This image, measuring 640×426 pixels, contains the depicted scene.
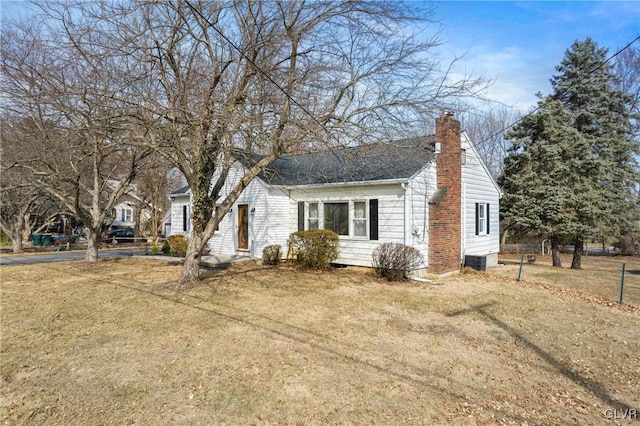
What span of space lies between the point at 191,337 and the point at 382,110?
19.8ft

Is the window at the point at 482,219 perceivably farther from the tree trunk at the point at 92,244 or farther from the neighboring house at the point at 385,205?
the tree trunk at the point at 92,244

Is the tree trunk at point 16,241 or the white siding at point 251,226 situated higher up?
the white siding at point 251,226

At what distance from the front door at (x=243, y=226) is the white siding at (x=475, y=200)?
7.95 meters

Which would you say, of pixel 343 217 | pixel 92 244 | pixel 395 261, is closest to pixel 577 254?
pixel 395 261

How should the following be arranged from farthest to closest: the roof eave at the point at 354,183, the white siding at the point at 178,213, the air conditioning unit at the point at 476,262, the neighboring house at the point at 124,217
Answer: the neighboring house at the point at 124,217 < the white siding at the point at 178,213 < the air conditioning unit at the point at 476,262 < the roof eave at the point at 354,183

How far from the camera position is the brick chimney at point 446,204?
11.6 metres

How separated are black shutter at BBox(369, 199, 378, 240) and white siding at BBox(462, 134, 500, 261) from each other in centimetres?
330

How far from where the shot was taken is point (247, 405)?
3.65 metres

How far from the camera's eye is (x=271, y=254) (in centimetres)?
1290

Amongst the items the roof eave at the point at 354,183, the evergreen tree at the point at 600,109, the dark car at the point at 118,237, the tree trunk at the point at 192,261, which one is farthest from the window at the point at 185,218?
the evergreen tree at the point at 600,109

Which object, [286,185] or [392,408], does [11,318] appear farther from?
[286,185]

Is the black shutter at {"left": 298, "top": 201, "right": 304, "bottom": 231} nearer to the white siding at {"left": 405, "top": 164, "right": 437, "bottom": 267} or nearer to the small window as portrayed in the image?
the white siding at {"left": 405, "top": 164, "right": 437, "bottom": 267}

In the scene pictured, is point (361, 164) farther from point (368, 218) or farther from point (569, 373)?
point (569, 373)

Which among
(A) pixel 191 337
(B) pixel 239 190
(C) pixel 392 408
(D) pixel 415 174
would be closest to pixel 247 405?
(C) pixel 392 408
